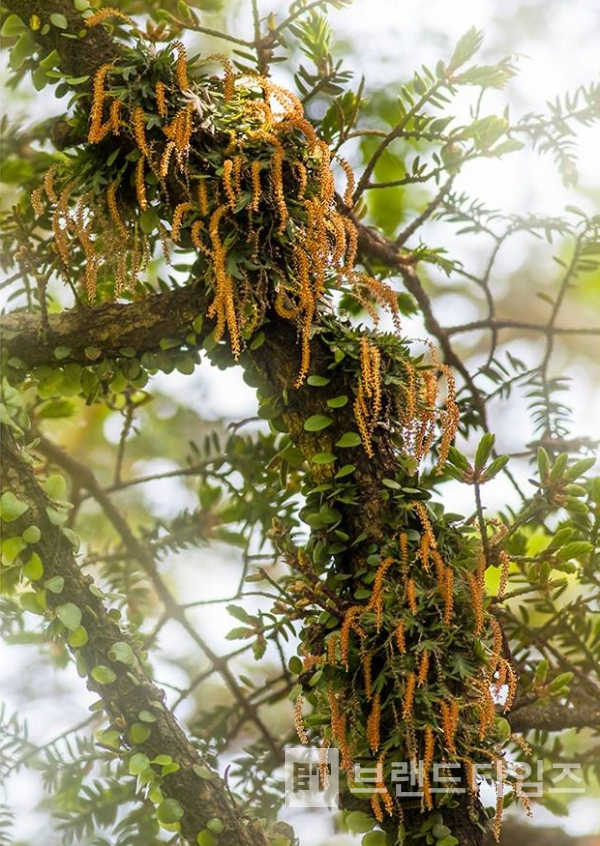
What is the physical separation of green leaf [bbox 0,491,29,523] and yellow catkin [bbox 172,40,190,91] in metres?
0.38

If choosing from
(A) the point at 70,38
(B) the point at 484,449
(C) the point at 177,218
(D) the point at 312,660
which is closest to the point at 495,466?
(B) the point at 484,449

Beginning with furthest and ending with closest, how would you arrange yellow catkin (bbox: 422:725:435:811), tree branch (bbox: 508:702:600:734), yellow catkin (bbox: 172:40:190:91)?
tree branch (bbox: 508:702:600:734)
yellow catkin (bbox: 172:40:190:91)
yellow catkin (bbox: 422:725:435:811)

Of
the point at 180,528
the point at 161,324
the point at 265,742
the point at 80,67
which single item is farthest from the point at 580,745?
the point at 80,67

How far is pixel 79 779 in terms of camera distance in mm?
981

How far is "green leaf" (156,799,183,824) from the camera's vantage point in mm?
759

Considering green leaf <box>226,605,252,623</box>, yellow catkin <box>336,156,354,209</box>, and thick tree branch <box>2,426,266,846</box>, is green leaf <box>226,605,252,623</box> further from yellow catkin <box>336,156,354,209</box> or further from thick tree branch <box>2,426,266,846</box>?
yellow catkin <box>336,156,354,209</box>

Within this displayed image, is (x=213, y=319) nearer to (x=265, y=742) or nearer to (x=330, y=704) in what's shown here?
(x=330, y=704)

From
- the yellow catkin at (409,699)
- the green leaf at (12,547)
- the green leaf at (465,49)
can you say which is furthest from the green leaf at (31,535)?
the green leaf at (465,49)

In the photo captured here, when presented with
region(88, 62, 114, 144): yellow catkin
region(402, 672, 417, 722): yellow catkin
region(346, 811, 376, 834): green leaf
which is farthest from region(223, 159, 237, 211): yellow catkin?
region(346, 811, 376, 834): green leaf

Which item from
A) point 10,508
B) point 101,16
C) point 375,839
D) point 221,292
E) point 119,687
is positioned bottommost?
point 375,839

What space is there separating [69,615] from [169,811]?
176 millimetres

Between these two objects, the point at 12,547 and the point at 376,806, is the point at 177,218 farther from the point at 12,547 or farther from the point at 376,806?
the point at 376,806

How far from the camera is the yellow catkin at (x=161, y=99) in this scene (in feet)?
2.62

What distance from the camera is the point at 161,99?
0.80m
